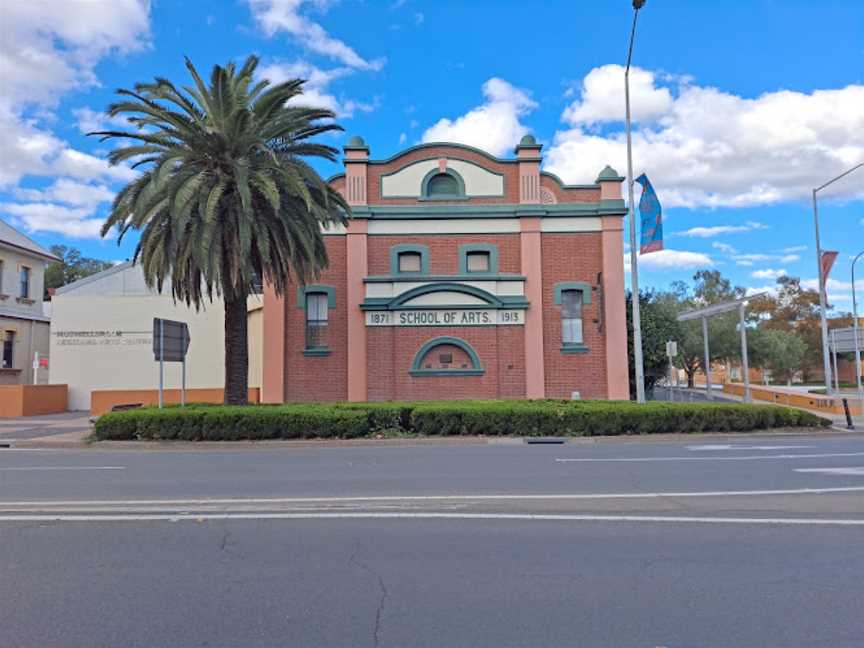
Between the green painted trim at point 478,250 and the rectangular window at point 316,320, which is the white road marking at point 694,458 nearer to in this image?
the green painted trim at point 478,250

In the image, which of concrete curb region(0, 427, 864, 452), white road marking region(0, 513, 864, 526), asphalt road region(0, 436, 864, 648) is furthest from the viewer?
concrete curb region(0, 427, 864, 452)

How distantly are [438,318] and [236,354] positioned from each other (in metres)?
8.25

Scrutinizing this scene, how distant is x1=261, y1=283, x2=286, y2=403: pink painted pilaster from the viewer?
26.1 metres

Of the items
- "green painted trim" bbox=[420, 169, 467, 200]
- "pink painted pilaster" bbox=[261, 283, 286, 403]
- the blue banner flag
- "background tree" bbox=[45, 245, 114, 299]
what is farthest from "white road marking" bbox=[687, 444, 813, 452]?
"background tree" bbox=[45, 245, 114, 299]

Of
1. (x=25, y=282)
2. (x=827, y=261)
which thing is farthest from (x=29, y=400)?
(x=827, y=261)

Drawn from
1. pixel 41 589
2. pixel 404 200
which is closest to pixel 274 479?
pixel 41 589

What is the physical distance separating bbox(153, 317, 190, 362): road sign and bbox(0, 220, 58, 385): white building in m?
19.3

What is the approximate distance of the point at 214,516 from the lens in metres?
8.11

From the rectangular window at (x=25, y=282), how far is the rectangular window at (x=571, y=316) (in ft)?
98.1

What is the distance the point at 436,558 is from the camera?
20.5 feet

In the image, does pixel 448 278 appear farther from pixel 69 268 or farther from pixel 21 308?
pixel 69 268

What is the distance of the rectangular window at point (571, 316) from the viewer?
26.8 meters

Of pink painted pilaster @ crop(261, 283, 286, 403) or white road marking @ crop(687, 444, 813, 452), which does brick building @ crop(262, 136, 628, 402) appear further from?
white road marking @ crop(687, 444, 813, 452)

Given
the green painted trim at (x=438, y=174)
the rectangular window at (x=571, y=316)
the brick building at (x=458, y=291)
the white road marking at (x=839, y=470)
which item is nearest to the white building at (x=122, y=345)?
the brick building at (x=458, y=291)
